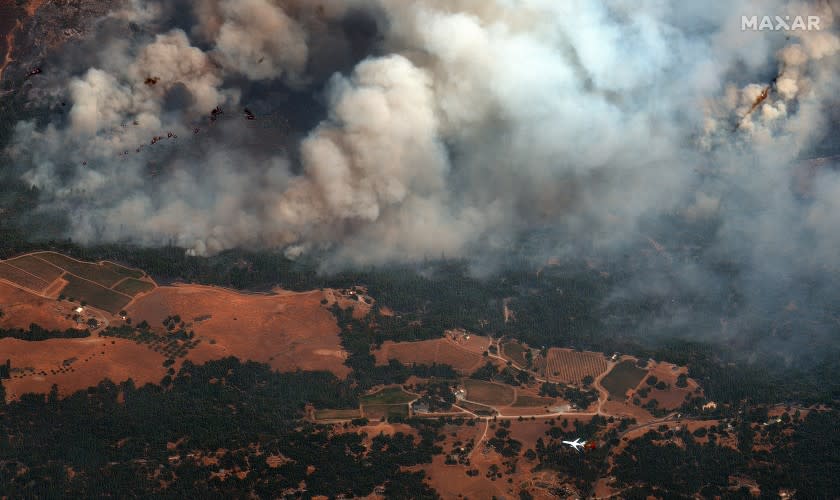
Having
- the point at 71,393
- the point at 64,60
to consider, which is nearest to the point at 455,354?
the point at 71,393

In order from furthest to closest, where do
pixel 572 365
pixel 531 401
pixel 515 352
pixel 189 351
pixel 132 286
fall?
pixel 515 352
pixel 132 286
pixel 572 365
pixel 531 401
pixel 189 351

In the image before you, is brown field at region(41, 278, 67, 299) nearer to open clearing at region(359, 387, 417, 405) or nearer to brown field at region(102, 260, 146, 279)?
brown field at region(102, 260, 146, 279)

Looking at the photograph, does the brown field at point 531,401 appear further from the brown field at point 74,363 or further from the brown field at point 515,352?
the brown field at point 74,363

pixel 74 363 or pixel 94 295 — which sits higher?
pixel 94 295

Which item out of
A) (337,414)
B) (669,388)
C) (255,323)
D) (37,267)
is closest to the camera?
(337,414)

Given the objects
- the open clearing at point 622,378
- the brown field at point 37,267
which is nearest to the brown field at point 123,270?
the brown field at point 37,267

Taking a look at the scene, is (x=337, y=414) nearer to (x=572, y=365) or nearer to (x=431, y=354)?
(x=431, y=354)

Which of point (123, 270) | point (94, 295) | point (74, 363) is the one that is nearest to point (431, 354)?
point (123, 270)
